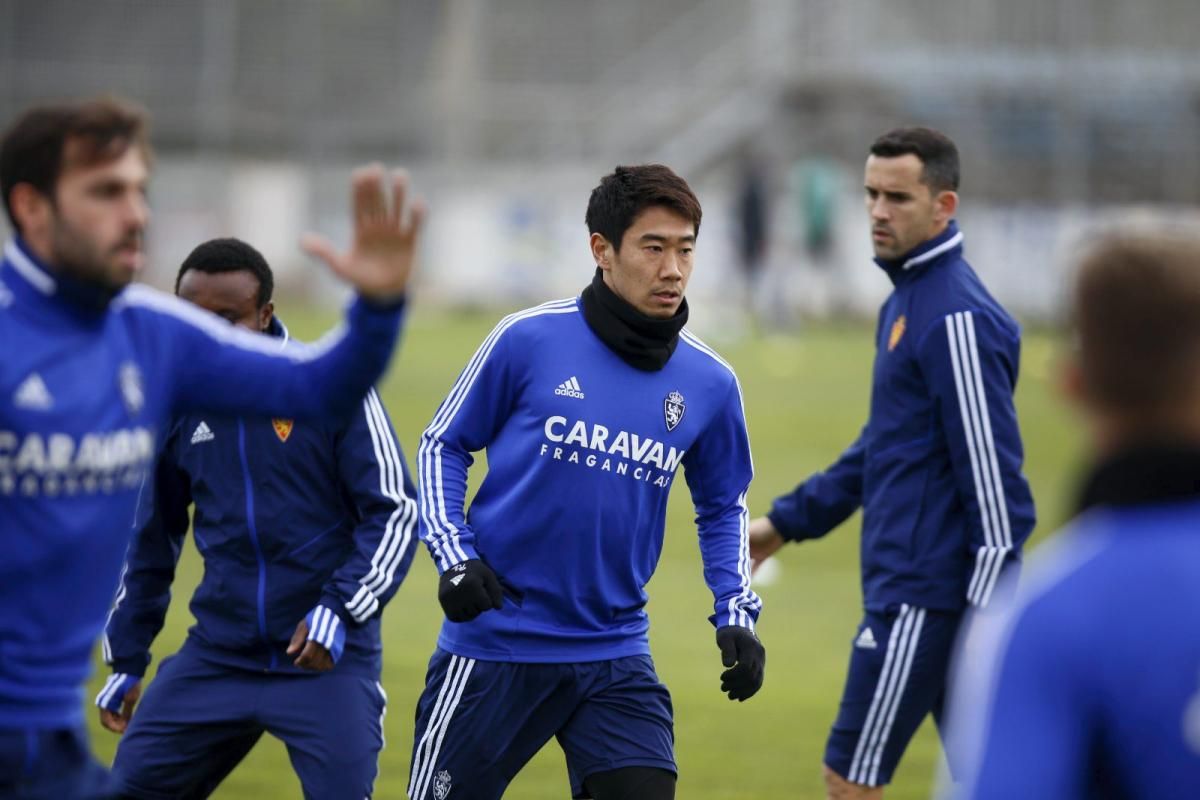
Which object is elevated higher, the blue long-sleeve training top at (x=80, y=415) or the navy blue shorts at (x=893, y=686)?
the blue long-sleeve training top at (x=80, y=415)

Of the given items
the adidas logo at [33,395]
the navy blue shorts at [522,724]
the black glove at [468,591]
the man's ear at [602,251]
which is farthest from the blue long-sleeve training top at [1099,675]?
the man's ear at [602,251]

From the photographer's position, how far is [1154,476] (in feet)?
7.85

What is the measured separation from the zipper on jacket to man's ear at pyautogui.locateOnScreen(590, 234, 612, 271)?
118cm

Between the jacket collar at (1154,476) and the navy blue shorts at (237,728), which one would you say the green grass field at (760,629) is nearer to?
the jacket collar at (1154,476)

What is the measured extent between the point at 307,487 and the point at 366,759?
2.65ft

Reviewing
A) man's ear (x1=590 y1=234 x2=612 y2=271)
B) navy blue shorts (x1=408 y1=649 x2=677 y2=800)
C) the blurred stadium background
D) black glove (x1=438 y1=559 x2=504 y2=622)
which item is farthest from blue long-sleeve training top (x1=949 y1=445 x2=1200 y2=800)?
the blurred stadium background

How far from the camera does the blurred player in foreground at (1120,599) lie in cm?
228

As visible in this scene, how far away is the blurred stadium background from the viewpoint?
32.1m

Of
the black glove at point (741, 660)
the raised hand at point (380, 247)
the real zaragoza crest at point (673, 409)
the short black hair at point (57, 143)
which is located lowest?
the black glove at point (741, 660)

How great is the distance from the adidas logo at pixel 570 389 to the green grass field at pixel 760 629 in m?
1.79

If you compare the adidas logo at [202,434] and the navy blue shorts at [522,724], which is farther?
the adidas logo at [202,434]

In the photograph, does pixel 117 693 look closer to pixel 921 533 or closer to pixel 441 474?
pixel 441 474

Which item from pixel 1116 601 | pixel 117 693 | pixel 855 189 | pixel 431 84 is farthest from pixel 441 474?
pixel 431 84

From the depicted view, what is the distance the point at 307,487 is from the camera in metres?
5.32
